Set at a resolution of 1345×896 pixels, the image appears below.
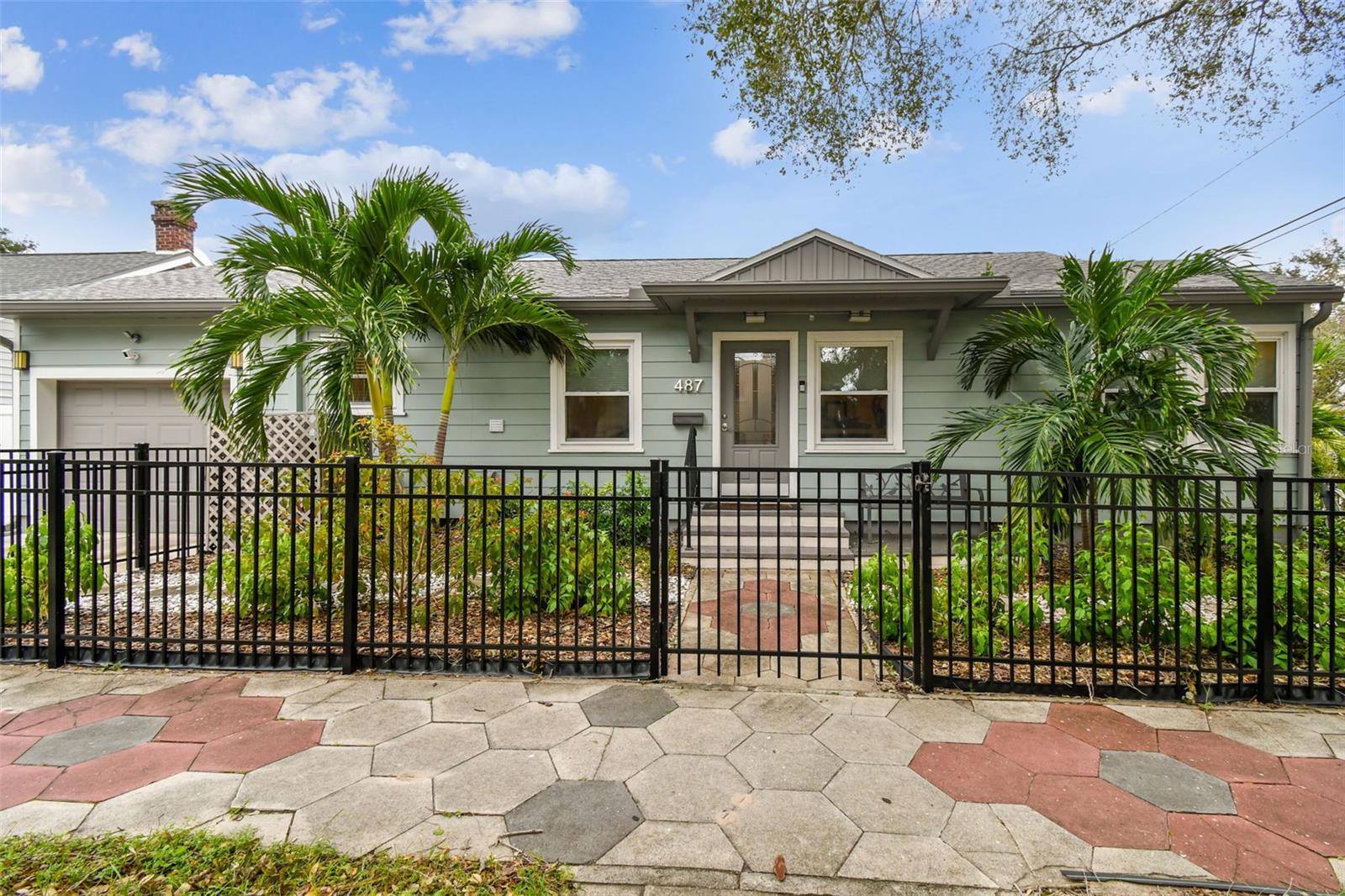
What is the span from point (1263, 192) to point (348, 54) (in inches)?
552

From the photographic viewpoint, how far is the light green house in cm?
667

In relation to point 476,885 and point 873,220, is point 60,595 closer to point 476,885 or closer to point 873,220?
point 476,885

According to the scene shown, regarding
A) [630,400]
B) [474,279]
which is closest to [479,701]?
[474,279]

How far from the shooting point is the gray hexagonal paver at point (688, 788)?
2.00m

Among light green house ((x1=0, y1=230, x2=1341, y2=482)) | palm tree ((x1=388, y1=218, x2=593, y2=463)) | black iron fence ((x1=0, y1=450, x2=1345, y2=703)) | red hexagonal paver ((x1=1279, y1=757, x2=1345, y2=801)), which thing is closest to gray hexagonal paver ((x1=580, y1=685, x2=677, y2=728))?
black iron fence ((x1=0, y1=450, x2=1345, y2=703))

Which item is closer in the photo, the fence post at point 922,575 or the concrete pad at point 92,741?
the concrete pad at point 92,741

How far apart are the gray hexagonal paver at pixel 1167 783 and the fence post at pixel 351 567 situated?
3357mm

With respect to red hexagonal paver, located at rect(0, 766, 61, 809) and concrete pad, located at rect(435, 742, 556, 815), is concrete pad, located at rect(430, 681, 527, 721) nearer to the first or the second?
concrete pad, located at rect(435, 742, 556, 815)

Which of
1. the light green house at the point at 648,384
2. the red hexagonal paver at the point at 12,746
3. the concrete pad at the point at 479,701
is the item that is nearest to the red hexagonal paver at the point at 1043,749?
the concrete pad at the point at 479,701

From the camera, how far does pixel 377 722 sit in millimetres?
2598

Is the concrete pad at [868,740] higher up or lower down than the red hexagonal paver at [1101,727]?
lower down

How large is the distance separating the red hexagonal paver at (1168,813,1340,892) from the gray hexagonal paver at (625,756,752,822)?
134cm

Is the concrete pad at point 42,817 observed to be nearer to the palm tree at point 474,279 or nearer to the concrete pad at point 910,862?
the concrete pad at point 910,862

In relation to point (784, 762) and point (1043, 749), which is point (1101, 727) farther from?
point (784, 762)
